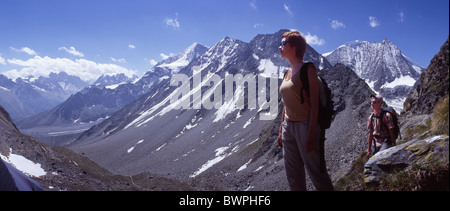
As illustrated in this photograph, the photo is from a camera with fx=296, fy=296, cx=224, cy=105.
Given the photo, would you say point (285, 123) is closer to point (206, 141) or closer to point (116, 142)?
point (206, 141)

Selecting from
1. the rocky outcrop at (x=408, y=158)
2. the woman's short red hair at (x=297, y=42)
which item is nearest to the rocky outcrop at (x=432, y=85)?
the rocky outcrop at (x=408, y=158)

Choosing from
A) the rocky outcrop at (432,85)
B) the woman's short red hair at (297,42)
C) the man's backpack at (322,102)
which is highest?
the rocky outcrop at (432,85)

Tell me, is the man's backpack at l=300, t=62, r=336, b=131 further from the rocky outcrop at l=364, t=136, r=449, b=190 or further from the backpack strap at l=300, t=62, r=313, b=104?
the rocky outcrop at l=364, t=136, r=449, b=190

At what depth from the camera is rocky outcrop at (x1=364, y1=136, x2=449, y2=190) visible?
5.14 m

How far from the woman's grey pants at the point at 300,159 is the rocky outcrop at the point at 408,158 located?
1.62 meters

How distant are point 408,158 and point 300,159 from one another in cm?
222

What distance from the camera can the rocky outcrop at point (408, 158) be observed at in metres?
5.14

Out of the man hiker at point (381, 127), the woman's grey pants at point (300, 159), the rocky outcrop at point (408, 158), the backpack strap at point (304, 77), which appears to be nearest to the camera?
the backpack strap at point (304, 77)

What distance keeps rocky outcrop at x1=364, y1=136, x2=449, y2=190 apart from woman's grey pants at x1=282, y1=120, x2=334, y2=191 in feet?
5.32

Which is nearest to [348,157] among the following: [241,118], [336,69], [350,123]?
[350,123]

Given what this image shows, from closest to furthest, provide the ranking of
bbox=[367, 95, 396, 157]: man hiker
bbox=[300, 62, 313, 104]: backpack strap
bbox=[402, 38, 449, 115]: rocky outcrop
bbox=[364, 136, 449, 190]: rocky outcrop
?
1. bbox=[300, 62, 313, 104]: backpack strap
2. bbox=[364, 136, 449, 190]: rocky outcrop
3. bbox=[367, 95, 396, 157]: man hiker
4. bbox=[402, 38, 449, 115]: rocky outcrop

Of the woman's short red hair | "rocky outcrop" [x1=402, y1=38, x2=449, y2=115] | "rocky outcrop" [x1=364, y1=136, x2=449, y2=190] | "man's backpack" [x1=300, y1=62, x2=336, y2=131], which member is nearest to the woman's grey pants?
"man's backpack" [x1=300, y1=62, x2=336, y2=131]

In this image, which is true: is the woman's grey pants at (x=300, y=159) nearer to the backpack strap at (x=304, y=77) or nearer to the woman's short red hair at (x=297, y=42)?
the backpack strap at (x=304, y=77)

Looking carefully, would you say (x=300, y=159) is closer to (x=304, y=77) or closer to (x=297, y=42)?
(x=304, y=77)
